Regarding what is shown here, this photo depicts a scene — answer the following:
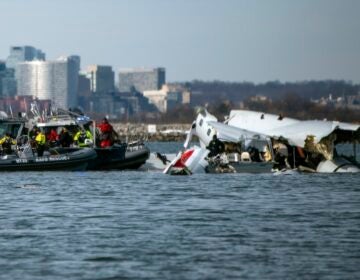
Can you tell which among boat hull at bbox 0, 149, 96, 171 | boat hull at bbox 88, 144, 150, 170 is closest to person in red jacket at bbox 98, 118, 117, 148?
boat hull at bbox 88, 144, 150, 170

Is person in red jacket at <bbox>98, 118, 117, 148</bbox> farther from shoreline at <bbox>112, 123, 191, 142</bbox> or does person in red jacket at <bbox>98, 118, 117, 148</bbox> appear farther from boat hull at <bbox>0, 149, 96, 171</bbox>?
shoreline at <bbox>112, 123, 191, 142</bbox>

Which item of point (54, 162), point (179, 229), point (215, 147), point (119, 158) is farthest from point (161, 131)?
point (179, 229)

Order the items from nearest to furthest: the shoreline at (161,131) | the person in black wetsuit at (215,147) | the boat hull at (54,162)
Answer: the boat hull at (54,162) → the person in black wetsuit at (215,147) → the shoreline at (161,131)

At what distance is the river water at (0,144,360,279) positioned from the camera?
26.2m

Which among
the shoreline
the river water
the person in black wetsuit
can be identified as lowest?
the shoreline

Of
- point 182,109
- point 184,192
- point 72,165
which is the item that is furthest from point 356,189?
point 182,109

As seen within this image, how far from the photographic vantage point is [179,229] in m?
32.8

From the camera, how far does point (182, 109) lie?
186375 millimetres

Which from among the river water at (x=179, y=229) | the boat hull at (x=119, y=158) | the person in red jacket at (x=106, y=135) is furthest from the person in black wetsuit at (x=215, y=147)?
the river water at (x=179, y=229)

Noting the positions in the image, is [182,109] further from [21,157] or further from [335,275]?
[335,275]

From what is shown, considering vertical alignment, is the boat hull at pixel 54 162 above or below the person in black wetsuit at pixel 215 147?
below

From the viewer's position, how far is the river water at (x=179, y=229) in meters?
26.2

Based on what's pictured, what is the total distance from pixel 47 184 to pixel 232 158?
416 inches

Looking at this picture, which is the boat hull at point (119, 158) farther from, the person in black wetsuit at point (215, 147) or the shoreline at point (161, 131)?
the shoreline at point (161, 131)
